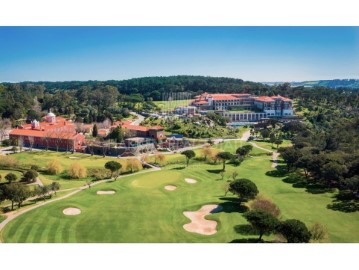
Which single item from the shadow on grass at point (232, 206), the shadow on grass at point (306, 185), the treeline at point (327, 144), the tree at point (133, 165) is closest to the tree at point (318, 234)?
the shadow on grass at point (232, 206)

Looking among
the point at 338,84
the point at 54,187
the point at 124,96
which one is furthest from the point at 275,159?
the point at 338,84

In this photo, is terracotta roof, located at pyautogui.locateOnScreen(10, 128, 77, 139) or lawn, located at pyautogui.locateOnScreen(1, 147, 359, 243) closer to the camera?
lawn, located at pyautogui.locateOnScreen(1, 147, 359, 243)

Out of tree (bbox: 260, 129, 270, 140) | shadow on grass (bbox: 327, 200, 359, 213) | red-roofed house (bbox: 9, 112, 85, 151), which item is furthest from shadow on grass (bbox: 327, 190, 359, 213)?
red-roofed house (bbox: 9, 112, 85, 151)

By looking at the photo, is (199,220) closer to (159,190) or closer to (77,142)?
(159,190)

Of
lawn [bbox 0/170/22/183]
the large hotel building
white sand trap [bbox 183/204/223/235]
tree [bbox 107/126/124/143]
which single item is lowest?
white sand trap [bbox 183/204/223/235]

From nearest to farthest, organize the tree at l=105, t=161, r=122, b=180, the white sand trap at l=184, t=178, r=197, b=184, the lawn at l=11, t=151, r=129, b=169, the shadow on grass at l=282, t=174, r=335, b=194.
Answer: the shadow on grass at l=282, t=174, r=335, b=194
the white sand trap at l=184, t=178, r=197, b=184
the tree at l=105, t=161, r=122, b=180
the lawn at l=11, t=151, r=129, b=169

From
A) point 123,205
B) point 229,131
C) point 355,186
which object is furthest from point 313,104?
point 123,205

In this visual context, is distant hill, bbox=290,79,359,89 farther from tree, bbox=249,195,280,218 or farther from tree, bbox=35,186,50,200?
tree, bbox=35,186,50,200
